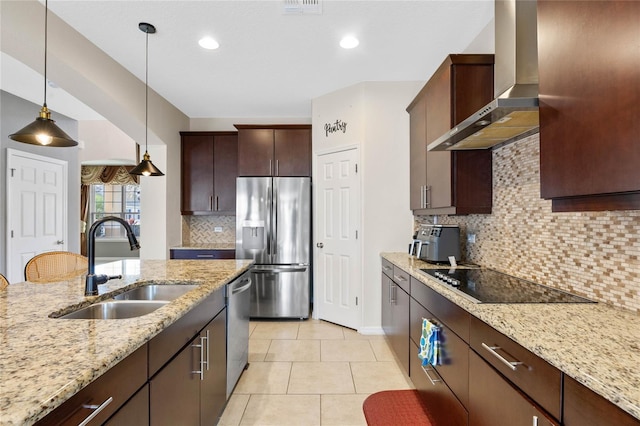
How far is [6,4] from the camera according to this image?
2.06 m

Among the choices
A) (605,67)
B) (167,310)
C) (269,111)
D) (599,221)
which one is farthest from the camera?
(269,111)

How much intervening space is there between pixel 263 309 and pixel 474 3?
3.73m

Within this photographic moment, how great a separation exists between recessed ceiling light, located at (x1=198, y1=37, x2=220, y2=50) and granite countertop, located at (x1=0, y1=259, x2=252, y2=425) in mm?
2120

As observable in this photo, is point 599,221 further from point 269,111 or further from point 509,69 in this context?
point 269,111

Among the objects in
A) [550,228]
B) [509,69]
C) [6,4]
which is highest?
[6,4]

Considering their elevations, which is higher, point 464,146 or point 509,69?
point 509,69

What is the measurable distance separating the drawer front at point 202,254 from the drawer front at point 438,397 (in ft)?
9.26

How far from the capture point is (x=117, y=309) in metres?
1.60

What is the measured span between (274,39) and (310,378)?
2878mm

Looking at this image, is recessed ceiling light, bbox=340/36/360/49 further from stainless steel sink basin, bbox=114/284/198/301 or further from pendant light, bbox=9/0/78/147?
stainless steel sink basin, bbox=114/284/198/301

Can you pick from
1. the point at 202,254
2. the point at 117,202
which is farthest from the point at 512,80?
the point at 117,202

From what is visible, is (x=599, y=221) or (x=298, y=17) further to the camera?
(x=298, y=17)

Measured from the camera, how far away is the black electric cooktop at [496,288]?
1521mm

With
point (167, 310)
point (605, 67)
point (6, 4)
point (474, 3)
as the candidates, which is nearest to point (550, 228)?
point (605, 67)
